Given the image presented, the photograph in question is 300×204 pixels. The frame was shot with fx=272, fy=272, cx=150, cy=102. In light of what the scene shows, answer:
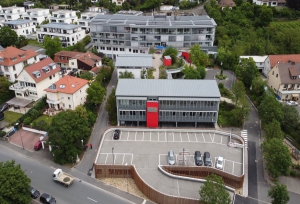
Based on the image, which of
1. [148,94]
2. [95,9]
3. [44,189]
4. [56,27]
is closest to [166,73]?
[148,94]

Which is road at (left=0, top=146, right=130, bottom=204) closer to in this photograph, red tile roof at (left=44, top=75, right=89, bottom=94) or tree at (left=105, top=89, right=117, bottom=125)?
tree at (left=105, top=89, right=117, bottom=125)

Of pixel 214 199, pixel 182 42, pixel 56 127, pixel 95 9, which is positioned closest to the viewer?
pixel 214 199

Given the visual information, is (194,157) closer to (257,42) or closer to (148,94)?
(148,94)

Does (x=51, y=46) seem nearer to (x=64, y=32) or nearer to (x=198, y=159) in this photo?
(x=64, y=32)

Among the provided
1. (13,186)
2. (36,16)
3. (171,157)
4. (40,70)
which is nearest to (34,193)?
(13,186)

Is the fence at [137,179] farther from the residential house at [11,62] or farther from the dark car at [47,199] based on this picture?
the residential house at [11,62]

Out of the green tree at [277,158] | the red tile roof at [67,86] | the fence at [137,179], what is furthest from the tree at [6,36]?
the green tree at [277,158]
